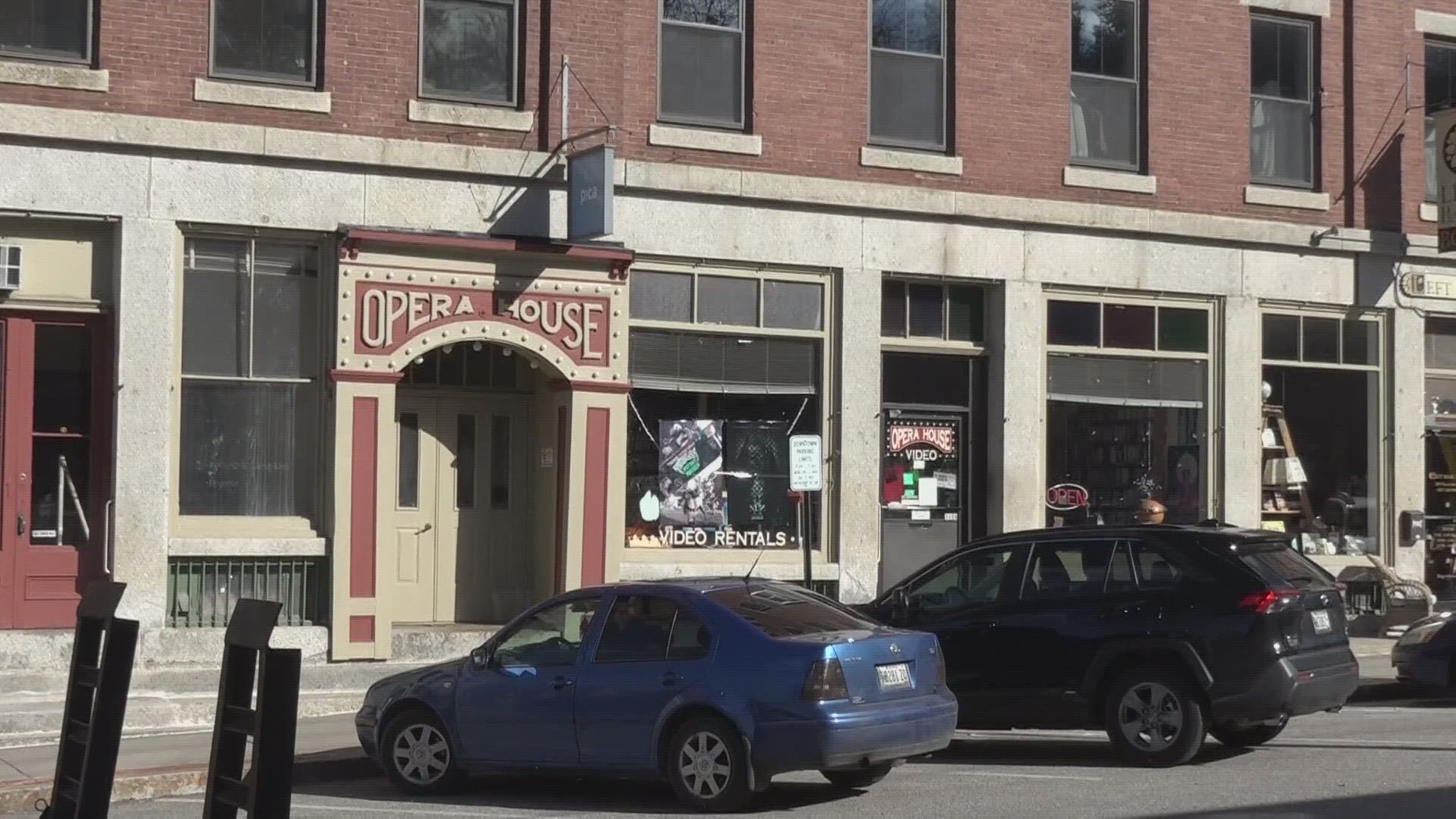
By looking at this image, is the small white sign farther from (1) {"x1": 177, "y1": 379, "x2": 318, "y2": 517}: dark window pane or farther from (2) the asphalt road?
(1) {"x1": 177, "y1": 379, "x2": 318, "y2": 517}: dark window pane

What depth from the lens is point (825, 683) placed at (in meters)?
10.9

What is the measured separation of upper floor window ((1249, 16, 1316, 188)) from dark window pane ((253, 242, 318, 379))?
1075 centimetres

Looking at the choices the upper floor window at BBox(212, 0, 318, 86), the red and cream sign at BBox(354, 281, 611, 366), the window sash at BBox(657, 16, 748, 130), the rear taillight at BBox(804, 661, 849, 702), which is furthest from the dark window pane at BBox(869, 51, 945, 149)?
the rear taillight at BBox(804, 661, 849, 702)

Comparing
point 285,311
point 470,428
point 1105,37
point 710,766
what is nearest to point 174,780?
point 710,766

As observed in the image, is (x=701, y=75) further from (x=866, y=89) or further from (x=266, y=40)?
(x=266, y=40)

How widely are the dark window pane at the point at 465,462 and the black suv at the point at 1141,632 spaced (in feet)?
20.1

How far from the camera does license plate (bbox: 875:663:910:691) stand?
36.6 feet

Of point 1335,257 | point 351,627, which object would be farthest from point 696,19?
point 1335,257

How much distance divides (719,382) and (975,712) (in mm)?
6296

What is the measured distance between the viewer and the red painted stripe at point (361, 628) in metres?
17.0

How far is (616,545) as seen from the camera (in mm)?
17969

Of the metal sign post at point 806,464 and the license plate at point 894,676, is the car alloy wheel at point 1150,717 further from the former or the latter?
the metal sign post at point 806,464

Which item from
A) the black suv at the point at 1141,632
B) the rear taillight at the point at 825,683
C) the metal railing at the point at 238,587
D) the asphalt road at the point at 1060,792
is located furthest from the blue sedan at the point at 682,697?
the metal railing at the point at 238,587

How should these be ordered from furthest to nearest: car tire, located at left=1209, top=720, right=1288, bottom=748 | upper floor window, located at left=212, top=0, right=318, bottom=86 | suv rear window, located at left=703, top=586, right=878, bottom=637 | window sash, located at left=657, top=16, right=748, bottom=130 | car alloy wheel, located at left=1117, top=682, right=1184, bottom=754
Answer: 1. window sash, located at left=657, top=16, right=748, bottom=130
2. upper floor window, located at left=212, top=0, right=318, bottom=86
3. car tire, located at left=1209, top=720, right=1288, bottom=748
4. car alloy wheel, located at left=1117, top=682, right=1184, bottom=754
5. suv rear window, located at left=703, top=586, right=878, bottom=637
